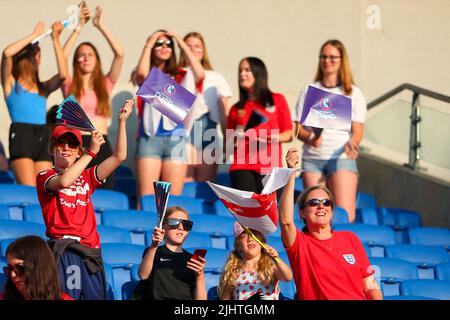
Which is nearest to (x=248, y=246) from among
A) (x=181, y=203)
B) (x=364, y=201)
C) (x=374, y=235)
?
(x=181, y=203)

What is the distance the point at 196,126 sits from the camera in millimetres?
9609

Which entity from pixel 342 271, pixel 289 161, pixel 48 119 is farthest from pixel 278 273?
pixel 48 119

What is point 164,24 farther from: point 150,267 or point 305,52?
point 150,267

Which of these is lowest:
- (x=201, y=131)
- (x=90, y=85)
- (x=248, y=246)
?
(x=248, y=246)

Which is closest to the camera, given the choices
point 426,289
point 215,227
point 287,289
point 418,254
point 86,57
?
point 287,289

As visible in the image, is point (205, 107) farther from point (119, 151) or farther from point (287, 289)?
point (119, 151)

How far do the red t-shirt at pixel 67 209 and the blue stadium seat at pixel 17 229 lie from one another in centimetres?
103

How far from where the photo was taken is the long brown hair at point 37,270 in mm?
5141

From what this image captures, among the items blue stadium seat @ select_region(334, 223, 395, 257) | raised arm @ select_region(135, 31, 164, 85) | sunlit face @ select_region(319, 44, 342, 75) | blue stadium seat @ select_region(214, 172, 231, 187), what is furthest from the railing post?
raised arm @ select_region(135, 31, 164, 85)

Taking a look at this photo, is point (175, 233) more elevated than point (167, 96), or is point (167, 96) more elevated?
point (167, 96)

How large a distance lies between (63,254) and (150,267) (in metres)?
Answer: 0.58

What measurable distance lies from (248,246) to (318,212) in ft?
1.75

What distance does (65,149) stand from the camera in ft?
21.1

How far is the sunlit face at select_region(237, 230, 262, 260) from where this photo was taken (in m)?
6.82
